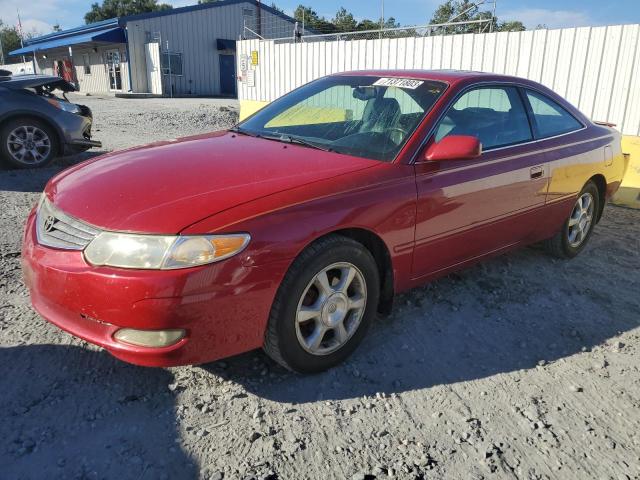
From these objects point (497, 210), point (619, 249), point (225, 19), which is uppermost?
point (225, 19)

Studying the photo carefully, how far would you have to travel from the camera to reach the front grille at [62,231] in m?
2.34

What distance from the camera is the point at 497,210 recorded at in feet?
11.7

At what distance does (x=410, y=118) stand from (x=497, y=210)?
923 mm

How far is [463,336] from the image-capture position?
3262 millimetres

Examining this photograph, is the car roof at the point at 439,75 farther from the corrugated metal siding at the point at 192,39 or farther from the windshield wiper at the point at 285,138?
the corrugated metal siding at the point at 192,39

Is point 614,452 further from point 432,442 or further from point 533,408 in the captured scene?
point 432,442

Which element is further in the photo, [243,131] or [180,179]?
[243,131]

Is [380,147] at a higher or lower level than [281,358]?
higher

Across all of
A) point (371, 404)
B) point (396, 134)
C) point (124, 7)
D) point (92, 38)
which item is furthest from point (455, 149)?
point (124, 7)

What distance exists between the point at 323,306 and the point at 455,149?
1.21 metres

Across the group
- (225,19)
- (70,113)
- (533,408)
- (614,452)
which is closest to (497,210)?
(533,408)

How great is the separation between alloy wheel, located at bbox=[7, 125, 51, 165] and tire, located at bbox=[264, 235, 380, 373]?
237 inches

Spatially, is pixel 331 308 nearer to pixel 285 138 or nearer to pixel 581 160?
pixel 285 138

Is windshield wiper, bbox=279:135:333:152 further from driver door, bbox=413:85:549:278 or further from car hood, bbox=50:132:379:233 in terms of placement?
driver door, bbox=413:85:549:278
